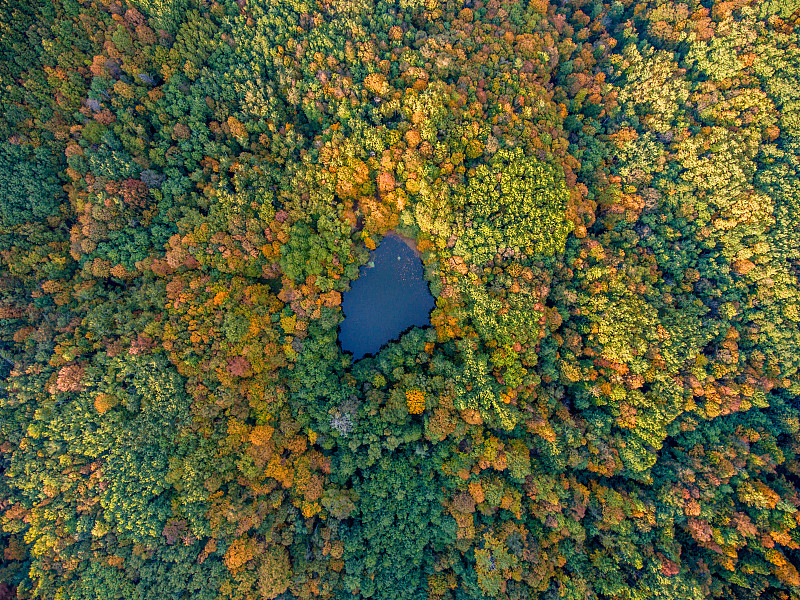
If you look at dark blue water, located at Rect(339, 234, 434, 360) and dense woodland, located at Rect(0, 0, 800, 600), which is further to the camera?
dark blue water, located at Rect(339, 234, 434, 360)

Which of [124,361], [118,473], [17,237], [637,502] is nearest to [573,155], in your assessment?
[637,502]

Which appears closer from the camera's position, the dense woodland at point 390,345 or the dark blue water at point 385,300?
the dense woodland at point 390,345

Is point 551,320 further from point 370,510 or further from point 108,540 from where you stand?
point 108,540

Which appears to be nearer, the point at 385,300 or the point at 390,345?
the point at 390,345
